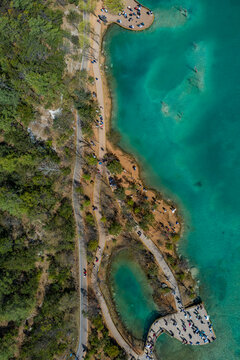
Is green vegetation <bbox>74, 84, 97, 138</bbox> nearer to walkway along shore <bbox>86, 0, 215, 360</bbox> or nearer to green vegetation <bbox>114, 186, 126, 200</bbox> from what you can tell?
green vegetation <bbox>114, 186, 126, 200</bbox>

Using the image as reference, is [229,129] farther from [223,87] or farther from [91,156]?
[91,156]

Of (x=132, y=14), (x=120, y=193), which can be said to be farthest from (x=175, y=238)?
(x=132, y=14)

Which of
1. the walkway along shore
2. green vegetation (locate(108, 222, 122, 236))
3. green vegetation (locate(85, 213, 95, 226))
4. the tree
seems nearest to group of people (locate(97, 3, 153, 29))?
green vegetation (locate(85, 213, 95, 226))

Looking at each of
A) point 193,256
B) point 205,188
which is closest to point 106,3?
point 205,188

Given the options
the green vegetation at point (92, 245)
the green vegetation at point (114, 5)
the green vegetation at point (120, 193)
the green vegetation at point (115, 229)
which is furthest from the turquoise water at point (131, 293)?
the green vegetation at point (114, 5)

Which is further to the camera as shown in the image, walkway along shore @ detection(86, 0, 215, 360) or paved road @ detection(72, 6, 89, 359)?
walkway along shore @ detection(86, 0, 215, 360)
